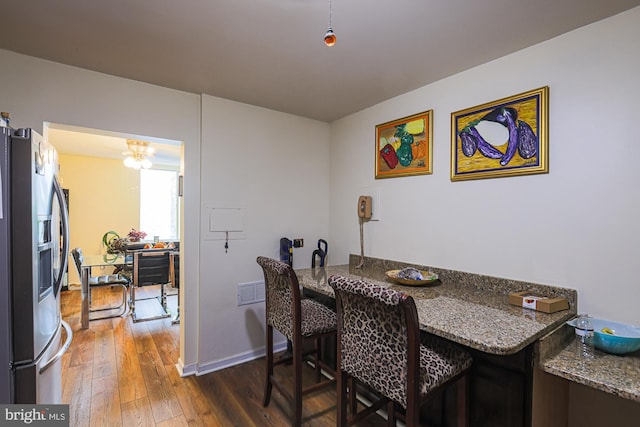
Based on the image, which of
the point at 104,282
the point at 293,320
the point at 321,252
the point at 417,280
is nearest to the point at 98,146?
the point at 104,282

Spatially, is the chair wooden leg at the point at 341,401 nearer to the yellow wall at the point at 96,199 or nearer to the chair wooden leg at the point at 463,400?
the chair wooden leg at the point at 463,400

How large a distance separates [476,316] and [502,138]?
112cm

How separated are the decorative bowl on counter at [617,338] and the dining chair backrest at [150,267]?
4101 mm

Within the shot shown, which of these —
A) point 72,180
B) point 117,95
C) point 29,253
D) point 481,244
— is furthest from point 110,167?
point 481,244

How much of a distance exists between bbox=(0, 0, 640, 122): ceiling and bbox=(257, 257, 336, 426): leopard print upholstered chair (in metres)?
1.31

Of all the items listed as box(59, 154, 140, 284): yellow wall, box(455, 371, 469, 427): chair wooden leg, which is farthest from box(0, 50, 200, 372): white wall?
box(59, 154, 140, 284): yellow wall

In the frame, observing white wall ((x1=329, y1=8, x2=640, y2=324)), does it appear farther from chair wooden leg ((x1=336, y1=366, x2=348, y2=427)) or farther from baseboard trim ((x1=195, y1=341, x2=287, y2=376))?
baseboard trim ((x1=195, y1=341, x2=287, y2=376))

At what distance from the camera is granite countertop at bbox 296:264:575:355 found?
1215mm

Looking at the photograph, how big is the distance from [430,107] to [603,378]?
186cm

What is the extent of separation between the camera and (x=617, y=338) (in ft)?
4.22

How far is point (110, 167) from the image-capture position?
223 inches

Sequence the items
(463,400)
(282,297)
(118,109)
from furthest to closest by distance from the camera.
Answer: (118,109) < (282,297) < (463,400)

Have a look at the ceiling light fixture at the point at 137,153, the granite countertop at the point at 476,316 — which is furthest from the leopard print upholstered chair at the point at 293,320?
the ceiling light fixture at the point at 137,153

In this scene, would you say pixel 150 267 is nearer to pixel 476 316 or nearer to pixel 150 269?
pixel 150 269
